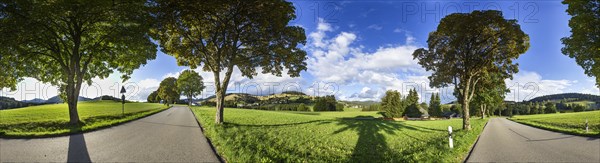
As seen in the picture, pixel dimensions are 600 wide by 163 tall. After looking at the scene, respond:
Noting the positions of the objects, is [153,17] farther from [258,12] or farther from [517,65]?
[517,65]

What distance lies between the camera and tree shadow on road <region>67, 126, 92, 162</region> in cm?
735

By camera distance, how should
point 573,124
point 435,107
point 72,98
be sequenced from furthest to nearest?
point 435,107 < point 573,124 < point 72,98

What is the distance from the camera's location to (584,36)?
1752 centimetres

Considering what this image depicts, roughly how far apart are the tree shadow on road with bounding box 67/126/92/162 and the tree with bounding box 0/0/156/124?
6.72 meters

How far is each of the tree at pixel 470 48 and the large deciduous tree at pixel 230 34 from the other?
12.8 m

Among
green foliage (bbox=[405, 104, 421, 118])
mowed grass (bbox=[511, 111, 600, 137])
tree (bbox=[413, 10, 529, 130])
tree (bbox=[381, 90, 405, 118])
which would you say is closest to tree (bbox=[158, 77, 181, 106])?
tree (bbox=[381, 90, 405, 118])

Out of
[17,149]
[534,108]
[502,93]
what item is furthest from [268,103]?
[534,108]

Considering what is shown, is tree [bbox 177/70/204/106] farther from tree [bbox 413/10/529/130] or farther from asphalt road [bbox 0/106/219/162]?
tree [bbox 413/10/529/130]

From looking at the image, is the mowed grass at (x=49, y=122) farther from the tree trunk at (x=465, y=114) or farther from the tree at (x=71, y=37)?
the tree trunk at (x=465, y=114)

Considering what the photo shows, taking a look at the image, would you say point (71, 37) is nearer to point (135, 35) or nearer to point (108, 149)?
point (135, 35)

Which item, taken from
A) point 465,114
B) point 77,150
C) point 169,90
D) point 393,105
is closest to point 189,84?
point 169,90

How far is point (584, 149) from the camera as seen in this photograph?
10.2 m

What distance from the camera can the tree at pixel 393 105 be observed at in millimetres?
52959

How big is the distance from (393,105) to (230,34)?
1770 inches
